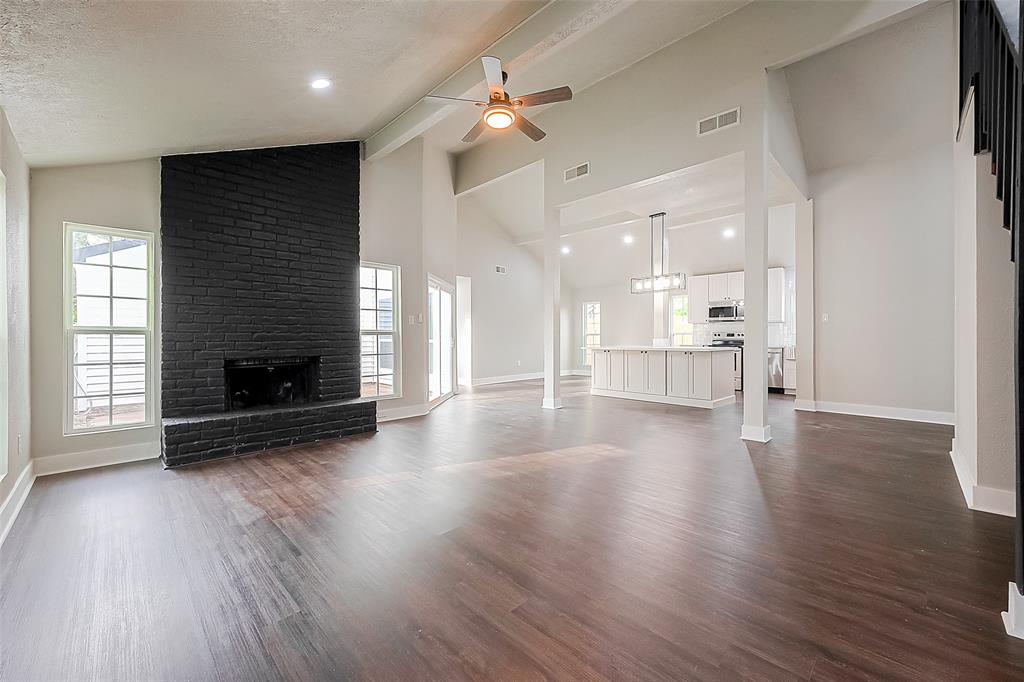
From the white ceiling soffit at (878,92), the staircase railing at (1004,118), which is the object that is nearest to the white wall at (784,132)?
the white ceiling soffit at (878,92)

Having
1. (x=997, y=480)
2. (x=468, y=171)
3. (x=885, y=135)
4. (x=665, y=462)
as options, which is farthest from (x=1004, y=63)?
(x=468, y=171)

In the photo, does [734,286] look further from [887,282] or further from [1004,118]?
[1004,118]

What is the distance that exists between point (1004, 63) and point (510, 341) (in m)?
8.79

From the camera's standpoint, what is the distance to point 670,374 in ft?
23.6

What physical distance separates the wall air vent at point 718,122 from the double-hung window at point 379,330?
4011 mm

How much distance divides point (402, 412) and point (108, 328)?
10.3 feet

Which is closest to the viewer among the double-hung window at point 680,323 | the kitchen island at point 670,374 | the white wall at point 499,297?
the kitchen island at point 670,374

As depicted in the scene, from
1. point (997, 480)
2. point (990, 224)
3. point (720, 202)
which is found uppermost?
point (720, 202)

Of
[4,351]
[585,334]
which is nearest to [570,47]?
[4,351]

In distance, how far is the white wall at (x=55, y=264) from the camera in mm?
3562

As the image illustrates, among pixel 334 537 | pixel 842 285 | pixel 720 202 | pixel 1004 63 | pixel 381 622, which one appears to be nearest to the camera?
pixel 381 622

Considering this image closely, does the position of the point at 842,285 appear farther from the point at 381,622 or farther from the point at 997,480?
the point at 381,622

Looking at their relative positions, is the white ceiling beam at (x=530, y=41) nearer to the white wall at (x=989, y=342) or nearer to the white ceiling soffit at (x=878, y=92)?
the white wall at (x=989, y=342)

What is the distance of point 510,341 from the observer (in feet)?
34.1
